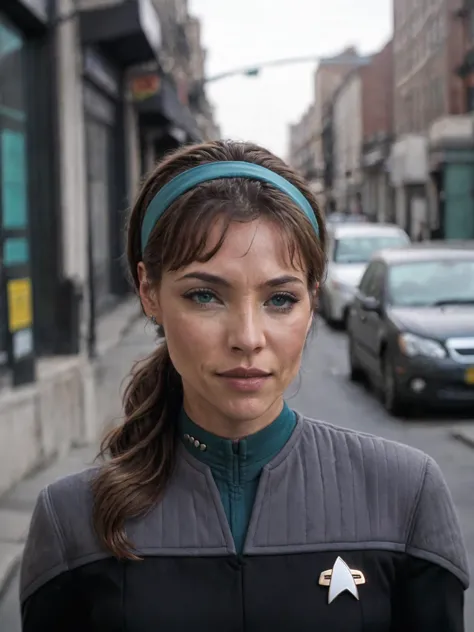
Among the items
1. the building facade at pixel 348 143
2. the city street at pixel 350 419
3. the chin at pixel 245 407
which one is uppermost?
the building facade at pixel 348 143

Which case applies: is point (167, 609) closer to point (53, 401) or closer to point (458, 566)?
point (458, 566)

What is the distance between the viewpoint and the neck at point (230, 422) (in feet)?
5.76

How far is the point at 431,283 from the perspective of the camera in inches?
414

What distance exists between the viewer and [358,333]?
458 inches

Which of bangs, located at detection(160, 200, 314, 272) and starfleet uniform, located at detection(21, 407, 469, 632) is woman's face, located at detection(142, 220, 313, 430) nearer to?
bangs, located at detection(160, 200, 314, 272)

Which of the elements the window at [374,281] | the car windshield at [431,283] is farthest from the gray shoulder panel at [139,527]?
the window at [374,281]

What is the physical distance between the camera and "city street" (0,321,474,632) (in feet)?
19.3

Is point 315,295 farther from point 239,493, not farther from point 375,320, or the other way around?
point 375,320

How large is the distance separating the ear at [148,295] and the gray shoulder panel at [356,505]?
1.13 ft

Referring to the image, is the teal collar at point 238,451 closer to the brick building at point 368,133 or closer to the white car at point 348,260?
the white car at point 348,260

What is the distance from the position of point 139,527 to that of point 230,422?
24cm

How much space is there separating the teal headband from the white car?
15084 mm

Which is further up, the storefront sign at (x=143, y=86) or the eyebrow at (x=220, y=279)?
the storefront sign at (x=143, y=86)

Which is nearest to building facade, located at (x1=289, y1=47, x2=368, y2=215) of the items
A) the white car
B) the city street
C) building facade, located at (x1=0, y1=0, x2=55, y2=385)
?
the white car
